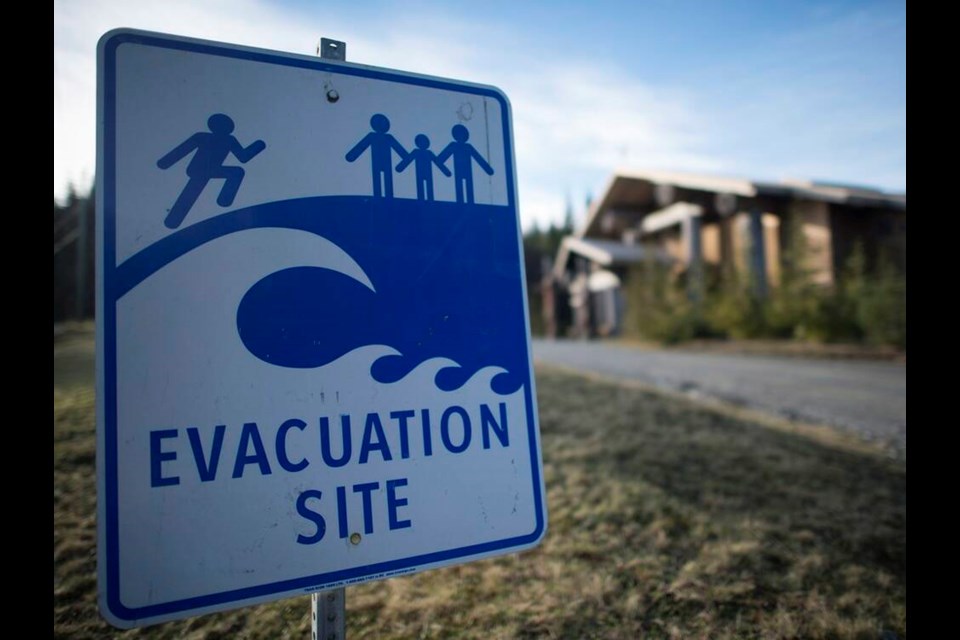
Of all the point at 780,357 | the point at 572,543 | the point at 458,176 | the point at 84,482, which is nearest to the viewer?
the point at 458,176

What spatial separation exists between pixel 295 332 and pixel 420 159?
0.53 metres

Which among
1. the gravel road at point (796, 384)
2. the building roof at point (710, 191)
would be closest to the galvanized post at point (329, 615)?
the gravel road at point (796, 384)

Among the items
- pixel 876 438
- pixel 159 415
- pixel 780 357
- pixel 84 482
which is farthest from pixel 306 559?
pixel 780 357

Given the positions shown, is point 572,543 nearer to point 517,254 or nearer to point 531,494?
point 531,494

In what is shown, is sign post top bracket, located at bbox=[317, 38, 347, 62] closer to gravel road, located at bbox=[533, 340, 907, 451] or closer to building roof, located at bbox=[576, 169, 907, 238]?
gravel road, located at bbox=[533, 340, 907, 451]

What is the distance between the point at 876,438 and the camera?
4.20 m

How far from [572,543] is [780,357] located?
30.8 ft

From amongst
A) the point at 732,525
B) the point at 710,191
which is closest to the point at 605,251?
the point at 710,191

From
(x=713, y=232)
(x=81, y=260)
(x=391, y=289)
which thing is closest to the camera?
(x=391, y=289)

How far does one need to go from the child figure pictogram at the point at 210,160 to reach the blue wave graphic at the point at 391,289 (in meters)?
0.05

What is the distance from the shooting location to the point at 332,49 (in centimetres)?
127

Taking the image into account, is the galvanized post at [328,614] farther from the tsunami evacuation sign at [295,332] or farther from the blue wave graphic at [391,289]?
the blue wave graphic at [391,289]

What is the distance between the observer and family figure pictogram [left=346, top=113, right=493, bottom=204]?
1249 millimetres

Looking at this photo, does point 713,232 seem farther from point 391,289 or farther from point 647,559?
point 391,289
